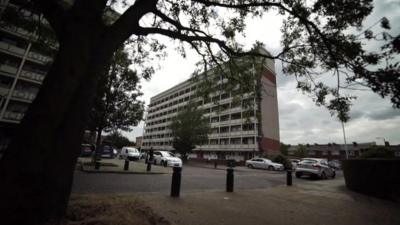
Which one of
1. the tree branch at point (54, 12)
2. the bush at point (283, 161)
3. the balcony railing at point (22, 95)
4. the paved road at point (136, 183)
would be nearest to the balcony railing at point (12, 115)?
the balcony railing at point (22, 95)

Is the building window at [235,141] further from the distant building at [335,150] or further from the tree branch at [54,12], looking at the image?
the tree branch at [54,12]

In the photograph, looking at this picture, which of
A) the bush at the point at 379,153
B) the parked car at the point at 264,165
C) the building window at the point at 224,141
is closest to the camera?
the bush at the point at 379,153

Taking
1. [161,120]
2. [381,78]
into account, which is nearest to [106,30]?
[381,78]

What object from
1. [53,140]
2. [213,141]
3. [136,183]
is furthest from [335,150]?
[53,140]

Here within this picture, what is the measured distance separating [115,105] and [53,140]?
14858 millimetres

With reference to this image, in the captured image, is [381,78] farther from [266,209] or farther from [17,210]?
[17,210]

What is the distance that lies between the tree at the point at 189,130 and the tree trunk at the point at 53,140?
3362cm

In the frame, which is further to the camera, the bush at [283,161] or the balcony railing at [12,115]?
the bush at [283,161]

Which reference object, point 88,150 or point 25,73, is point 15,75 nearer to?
point 25,73

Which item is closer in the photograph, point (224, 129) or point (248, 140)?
point (248, 140)

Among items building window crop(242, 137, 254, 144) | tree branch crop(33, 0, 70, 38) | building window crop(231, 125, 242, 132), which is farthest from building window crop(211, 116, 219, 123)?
tree branch crop(33, 0, 70, 38)

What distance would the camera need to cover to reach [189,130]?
37.8 meters

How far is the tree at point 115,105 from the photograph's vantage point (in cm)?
1594

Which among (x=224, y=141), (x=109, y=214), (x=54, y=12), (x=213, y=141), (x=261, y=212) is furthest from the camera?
(x=213, y=141)
